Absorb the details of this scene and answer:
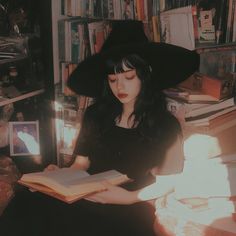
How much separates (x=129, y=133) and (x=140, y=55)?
11.9 inches

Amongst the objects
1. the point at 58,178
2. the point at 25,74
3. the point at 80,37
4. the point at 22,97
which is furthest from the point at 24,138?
the point at 58,178

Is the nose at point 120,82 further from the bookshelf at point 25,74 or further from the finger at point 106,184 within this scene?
the bookshelf at point 25,74

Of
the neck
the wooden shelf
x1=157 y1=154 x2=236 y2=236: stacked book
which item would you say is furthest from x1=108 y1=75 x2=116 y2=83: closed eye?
the wooden shelf

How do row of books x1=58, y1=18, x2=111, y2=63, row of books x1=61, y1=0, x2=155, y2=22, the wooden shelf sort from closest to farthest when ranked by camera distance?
row of books x1=61, y1=0, x2=155, y2=22, row of books x1=58, y1=18, x2=111, y2=63, the wooden shelf

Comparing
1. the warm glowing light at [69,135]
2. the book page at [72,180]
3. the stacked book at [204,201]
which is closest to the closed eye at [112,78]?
the book page at [72,180]

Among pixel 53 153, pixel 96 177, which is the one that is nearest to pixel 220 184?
pixel 96 177

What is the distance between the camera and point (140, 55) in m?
1.71

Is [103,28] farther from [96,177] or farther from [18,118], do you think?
[96,177]

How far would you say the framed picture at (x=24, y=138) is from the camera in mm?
2484

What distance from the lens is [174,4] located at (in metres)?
1.95

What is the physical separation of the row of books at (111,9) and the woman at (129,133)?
0.30m

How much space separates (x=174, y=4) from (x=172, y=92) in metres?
0.38

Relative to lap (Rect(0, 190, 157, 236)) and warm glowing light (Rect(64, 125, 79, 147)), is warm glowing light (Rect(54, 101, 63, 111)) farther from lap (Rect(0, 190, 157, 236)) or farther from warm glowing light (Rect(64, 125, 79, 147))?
lap (Rect(0, 190, 157, 236))

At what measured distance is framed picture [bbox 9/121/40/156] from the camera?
248 cm
